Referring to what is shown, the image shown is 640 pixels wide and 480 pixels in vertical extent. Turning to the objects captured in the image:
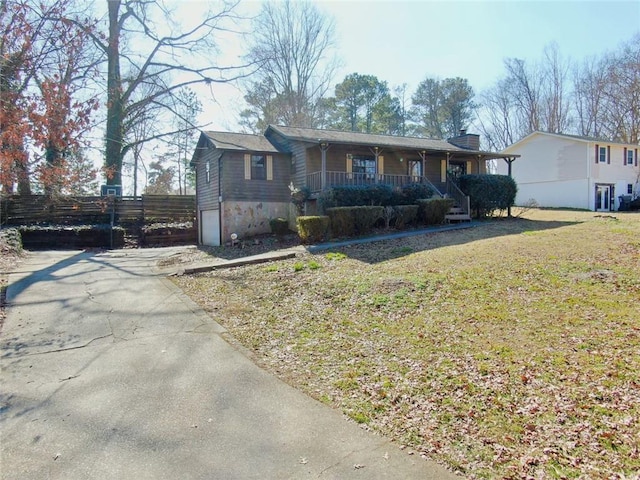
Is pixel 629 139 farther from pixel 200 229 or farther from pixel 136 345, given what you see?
pixel 136 345

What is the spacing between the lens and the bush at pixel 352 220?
14586mm

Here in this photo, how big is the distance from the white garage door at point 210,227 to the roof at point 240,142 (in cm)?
312

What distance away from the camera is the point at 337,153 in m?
19.6

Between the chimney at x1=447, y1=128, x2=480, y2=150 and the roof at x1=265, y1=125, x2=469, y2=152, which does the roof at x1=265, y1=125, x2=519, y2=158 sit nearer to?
the roof at x1=265, y1=125, x2=469, y2=152

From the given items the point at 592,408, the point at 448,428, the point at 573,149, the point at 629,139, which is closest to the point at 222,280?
the point at 448,428

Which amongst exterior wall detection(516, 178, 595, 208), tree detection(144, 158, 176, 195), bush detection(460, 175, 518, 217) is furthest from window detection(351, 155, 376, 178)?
tree detection(144, 158, 176, 195)

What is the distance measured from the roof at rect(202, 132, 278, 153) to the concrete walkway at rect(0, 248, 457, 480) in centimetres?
1227

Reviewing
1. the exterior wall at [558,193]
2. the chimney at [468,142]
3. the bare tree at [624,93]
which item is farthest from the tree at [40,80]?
the bare tree at [624,93]

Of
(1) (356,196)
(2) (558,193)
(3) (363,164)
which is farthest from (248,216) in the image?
(2) (558,193)

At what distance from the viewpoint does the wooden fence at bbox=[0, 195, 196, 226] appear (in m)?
20.4

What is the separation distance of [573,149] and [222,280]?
90.6 ft

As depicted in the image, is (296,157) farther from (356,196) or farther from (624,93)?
(624,93)

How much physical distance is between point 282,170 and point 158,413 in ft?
53.8

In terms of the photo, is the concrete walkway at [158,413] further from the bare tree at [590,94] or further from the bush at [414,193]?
the bare tree at [590,94]
